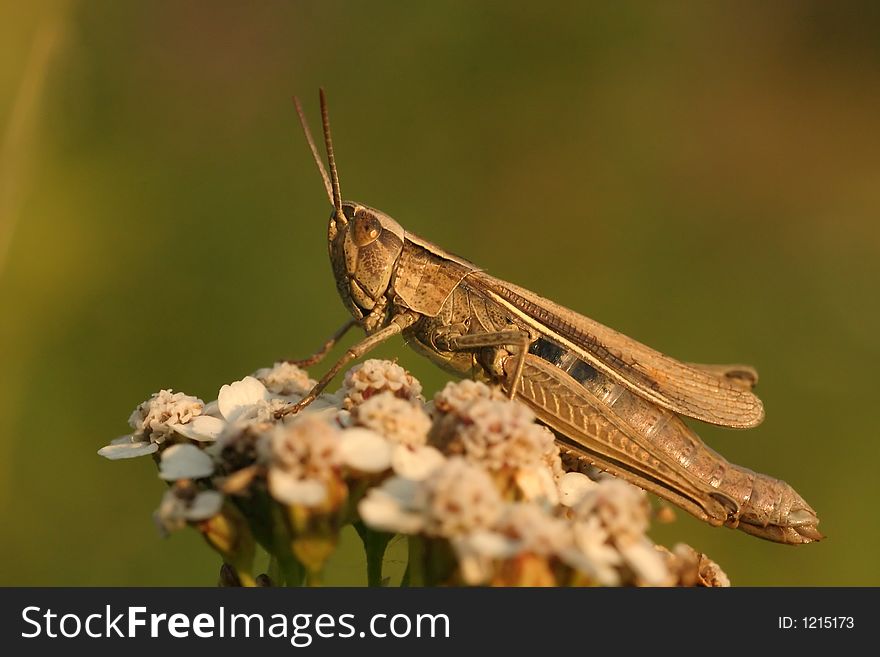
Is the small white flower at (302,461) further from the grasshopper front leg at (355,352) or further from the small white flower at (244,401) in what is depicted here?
the grasshopper front leg at (355,352)

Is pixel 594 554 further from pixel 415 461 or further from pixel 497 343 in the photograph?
pixel 497 343

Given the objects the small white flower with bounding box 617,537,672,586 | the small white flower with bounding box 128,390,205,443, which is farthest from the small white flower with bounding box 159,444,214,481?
the small white flower with bounding box 617,537,672,586

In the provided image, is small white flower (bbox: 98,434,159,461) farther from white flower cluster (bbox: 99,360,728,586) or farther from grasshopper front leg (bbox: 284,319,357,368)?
grasshopper front leg (bbox: 284,319,357,368)

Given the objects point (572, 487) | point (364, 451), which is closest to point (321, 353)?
point (572, 487)

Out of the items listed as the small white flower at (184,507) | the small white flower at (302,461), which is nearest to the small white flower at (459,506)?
the small white flower at (302,461)
